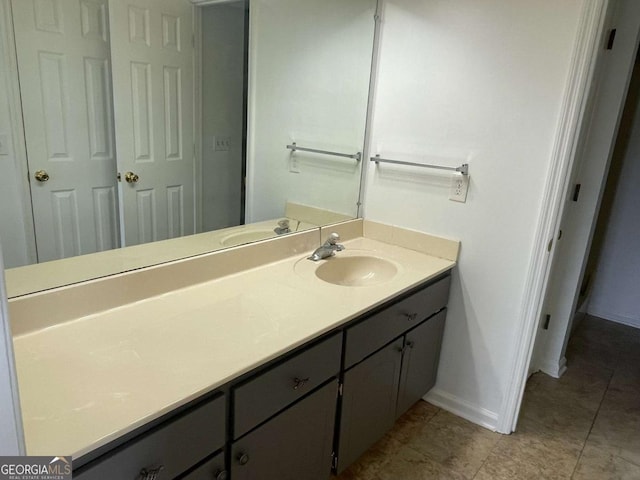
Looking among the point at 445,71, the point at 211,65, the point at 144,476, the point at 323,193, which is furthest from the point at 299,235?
the point at 144,476

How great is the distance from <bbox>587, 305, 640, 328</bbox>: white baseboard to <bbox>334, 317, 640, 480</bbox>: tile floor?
2.88ft

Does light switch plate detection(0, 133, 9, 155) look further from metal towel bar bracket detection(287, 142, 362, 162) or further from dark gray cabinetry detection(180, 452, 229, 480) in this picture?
metal towel bar bracket detection(287, 142, 362, 162)

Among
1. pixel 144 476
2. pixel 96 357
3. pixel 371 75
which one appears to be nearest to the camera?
pixel 144 476

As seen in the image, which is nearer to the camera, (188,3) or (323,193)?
(188,3)

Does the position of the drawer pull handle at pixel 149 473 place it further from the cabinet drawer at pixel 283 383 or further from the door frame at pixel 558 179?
the door frame at pixel 558 179

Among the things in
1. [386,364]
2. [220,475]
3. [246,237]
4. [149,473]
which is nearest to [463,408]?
[386,364]

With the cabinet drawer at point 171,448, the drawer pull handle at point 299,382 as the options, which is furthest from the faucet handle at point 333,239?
the cabinet drawer at point 171,448

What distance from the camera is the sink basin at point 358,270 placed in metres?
2.02

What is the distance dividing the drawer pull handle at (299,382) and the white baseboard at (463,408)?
1.23 meters

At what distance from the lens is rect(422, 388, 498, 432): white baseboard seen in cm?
216

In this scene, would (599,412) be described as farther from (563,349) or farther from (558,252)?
(558,252)

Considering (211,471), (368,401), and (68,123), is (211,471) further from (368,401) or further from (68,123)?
(68,123)

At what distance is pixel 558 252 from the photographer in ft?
8.22

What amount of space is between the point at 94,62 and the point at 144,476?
116cm
